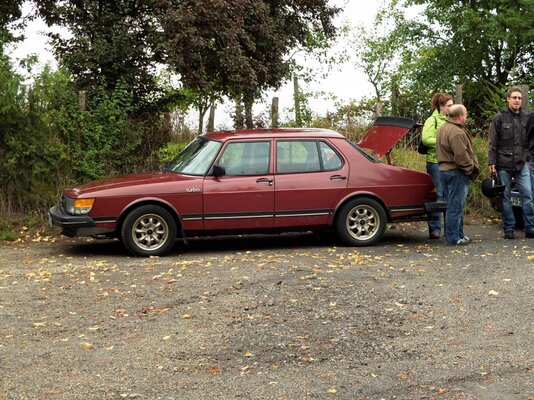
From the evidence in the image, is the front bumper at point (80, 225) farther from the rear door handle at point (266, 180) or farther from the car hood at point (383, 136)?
the car hood at point (383, 136)

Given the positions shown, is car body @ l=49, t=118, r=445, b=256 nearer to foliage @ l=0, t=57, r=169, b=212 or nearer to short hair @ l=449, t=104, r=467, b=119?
short hair @ l=449, t=104, r=467, b=119

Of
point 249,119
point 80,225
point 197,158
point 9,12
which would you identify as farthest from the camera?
point 9,12

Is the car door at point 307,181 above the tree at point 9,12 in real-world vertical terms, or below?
below

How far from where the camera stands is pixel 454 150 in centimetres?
1219

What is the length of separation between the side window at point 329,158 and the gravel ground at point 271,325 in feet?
4.01

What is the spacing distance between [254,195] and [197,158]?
0.96 metres

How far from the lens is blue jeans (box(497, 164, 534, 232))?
42.2 feet

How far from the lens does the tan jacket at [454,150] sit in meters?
12.2

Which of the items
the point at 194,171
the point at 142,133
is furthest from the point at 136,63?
the point at 194,171

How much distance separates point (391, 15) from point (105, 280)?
3359 cm

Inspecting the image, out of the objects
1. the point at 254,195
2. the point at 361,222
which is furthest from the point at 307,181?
the point at 361,222

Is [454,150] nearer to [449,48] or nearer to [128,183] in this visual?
[128,183]

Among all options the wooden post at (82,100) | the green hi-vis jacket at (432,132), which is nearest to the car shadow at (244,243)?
the green hi-vis jacket at (432,132)

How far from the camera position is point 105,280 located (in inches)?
394
